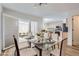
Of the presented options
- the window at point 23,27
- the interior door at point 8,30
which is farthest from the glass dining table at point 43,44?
the interior door at point 8,30

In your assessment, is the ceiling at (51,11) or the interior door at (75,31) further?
the interior door at (75,31)

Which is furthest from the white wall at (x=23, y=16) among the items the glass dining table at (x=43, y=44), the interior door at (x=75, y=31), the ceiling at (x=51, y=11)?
the interior door at (x=75, y=31)

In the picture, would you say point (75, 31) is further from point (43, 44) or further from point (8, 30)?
point (8, 30)

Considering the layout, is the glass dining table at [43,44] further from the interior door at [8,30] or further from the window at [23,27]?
the interior door at [8,30]

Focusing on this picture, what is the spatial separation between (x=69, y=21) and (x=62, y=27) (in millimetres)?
170

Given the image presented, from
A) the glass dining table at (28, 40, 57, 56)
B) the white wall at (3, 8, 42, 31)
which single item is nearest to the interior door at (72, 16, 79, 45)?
the glass dining table at (28, 40, 57, 56)

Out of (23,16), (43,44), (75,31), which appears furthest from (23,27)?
(75,31)

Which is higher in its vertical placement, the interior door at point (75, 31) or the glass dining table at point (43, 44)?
the interior door at point (75, 31)

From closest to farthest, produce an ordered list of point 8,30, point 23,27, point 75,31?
point 8,30 < point 23,27 < point 75,31

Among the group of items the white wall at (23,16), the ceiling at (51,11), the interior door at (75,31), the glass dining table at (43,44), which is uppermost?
the ceiling at (51,11)

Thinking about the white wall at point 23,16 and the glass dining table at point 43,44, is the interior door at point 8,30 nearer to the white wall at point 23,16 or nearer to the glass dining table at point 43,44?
the white wall at point 23,16

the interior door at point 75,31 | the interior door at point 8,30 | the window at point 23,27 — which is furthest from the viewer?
the interior door at point 75,31

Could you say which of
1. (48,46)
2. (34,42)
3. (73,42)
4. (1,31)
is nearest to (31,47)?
(34,42)

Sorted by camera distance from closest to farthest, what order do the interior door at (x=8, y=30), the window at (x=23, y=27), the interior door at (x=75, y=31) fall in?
the interior door at (x=8, y=30) → the window at (x=23, y=27) → the interior door at (x=75, y=31)
